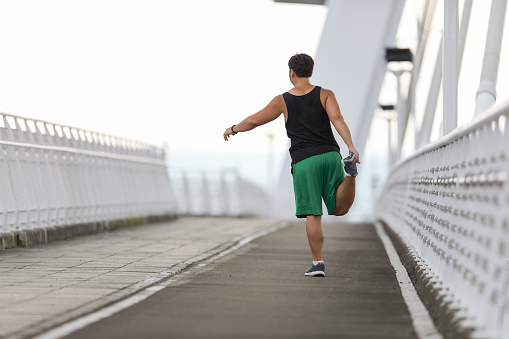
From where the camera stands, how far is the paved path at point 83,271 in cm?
708

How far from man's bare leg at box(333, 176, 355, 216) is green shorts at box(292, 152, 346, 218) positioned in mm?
46

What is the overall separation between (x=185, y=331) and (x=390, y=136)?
40.0 m

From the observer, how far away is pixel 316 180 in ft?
31.5

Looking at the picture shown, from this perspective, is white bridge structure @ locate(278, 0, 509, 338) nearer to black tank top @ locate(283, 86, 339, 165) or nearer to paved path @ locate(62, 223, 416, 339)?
paved path @ locate(62, 223, 416, 339)

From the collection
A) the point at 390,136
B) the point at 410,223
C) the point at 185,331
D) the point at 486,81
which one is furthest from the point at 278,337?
the point at 390,136

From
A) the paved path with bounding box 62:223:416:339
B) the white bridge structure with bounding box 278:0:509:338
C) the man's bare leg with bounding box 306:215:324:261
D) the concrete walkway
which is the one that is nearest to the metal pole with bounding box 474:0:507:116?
the white bridge structure with bounding box 278:0:509:338

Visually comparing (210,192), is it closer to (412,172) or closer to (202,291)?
(412,172)

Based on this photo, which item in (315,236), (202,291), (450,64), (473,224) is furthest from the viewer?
(450,64)

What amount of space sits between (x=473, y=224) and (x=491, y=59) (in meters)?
9.17

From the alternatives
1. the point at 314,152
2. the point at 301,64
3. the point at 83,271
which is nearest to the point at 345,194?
the point at 314,152

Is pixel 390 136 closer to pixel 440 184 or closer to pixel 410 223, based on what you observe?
pixel 410 223

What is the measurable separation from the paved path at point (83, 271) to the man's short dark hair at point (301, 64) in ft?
7.20

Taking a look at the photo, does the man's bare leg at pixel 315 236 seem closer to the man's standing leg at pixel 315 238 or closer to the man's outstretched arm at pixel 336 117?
the man's standing leg at pixel 315 238

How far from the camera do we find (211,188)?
129 feet
